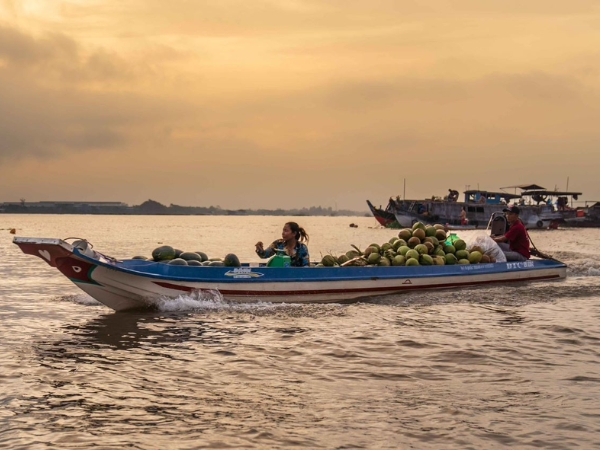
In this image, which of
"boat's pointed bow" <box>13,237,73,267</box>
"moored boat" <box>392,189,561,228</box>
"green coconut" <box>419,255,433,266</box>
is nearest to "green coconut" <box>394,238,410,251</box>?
"green coconut" <box>419,255,433,266</box>

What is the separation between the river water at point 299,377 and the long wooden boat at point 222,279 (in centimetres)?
34

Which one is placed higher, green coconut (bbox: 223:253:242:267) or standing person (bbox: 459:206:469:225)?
standing person (bbox: 459:206:469:225)

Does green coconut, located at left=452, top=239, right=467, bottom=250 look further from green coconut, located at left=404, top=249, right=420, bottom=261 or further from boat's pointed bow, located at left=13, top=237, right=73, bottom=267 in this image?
boat's pointed bow, located at left=13, top=237, right=73, bottom=267

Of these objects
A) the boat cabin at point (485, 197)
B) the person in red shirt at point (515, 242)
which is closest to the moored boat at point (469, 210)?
the boat cabin at point (485, 197)

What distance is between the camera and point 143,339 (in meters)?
10.2

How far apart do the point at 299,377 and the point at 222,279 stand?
5.37 m

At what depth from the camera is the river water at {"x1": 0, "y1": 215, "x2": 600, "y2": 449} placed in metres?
5.92

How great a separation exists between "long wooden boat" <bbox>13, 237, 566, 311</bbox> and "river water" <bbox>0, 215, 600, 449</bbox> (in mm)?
339

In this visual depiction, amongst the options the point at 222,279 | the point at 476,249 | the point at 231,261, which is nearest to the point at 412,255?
the point at 476,249

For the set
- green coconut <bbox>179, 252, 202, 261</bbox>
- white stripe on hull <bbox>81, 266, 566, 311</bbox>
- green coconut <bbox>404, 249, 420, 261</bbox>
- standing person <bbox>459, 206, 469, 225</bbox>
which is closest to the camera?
white stripe on hull <bbox>81, 266, 566, 311</bbox>

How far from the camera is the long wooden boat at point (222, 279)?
11.7m

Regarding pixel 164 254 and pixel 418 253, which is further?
pixel 418 253

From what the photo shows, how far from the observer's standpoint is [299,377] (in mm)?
7809

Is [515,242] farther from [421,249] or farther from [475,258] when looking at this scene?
[421,249]
